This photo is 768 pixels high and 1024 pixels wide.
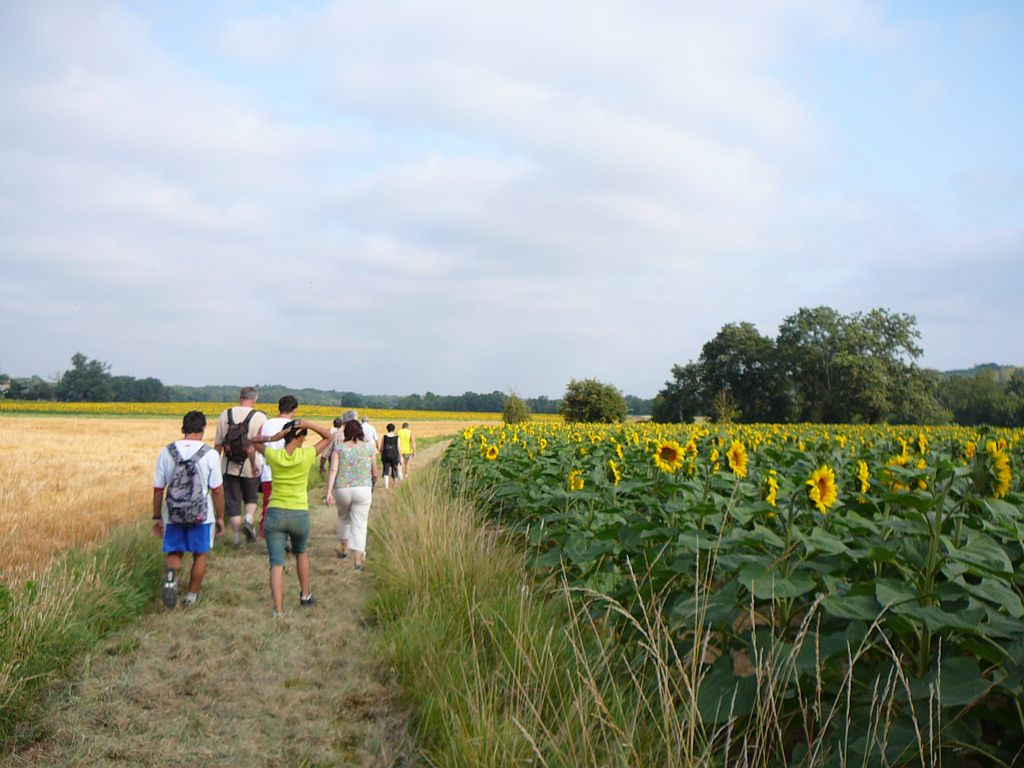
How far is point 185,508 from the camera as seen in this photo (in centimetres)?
668

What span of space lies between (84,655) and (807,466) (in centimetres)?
574

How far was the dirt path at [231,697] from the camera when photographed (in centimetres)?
403

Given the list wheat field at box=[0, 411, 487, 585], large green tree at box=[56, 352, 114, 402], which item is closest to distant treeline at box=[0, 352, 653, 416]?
large green tree at box=[56, 352, 114, 402]

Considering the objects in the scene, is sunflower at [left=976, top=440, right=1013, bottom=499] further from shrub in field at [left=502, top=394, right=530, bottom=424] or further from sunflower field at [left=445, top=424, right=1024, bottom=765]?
shrub in field at [left=502, top=394, right=530, bottom=424]

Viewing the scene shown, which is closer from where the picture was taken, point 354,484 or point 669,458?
point 669,458

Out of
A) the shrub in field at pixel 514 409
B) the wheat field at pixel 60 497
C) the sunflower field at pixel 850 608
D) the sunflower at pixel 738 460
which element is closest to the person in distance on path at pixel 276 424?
the wheat field at pixel 60 497

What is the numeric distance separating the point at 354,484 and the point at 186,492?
233cm

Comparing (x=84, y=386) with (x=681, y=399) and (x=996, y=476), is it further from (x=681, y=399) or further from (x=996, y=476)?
(x=996, y=476)

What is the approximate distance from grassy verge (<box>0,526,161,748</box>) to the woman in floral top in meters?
2.20

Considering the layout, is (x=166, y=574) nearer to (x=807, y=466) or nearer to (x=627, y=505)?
(x=627, y=505)

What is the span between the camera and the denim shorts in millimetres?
6871

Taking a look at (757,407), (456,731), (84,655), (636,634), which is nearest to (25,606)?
(84,655)

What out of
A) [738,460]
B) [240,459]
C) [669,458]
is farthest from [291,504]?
[738,460]

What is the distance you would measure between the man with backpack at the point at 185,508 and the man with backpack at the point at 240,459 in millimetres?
2349
